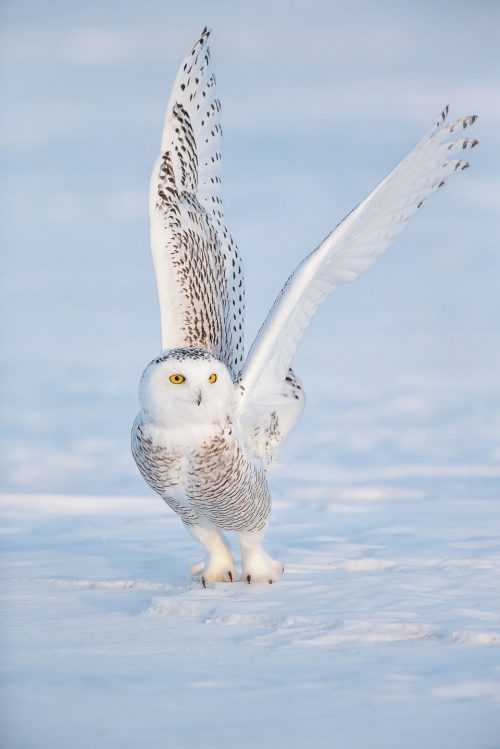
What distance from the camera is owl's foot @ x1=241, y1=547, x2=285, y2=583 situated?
436 centimetres

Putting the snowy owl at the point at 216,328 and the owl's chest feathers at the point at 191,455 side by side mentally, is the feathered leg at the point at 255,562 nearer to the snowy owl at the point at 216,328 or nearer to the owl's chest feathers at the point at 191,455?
the snowy owl at the point at 216,328

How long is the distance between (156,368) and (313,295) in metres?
0.84

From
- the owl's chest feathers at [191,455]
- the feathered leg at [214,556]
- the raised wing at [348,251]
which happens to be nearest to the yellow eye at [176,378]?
the owl's chest feathers at [191,455]

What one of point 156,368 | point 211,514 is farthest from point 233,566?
point 156,368

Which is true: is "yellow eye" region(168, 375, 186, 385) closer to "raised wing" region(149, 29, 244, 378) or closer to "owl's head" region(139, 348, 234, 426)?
"owl's head" region(139, 348, 234, 426)

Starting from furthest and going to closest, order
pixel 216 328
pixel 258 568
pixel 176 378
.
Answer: pixel 216 328, pixel 258 568, pixel 176 378

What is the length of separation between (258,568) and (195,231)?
4.54 feet

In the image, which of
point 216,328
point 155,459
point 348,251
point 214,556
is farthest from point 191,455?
point 348,251

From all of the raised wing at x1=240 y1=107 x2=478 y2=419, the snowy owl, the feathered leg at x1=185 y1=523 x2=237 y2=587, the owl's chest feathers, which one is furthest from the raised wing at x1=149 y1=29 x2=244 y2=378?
the feathered leg at x1=185 y1=523 x2=237 y2=587

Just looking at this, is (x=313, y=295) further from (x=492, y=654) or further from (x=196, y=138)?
(x=492, y=654)

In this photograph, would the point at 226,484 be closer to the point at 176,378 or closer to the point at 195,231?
the point at 176,378

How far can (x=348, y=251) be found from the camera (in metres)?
4.38

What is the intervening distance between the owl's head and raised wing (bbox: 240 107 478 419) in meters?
0.28

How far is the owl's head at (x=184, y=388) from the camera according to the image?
3758 millimetres
